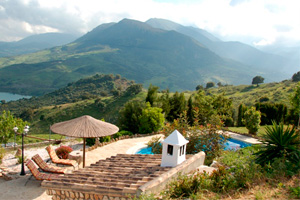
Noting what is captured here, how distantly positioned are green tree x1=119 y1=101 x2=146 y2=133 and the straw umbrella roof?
436 inches

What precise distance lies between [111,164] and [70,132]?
246 centimetres

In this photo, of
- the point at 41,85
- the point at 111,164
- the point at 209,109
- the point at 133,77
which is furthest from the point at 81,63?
the point at 111,164

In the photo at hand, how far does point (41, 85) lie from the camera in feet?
434

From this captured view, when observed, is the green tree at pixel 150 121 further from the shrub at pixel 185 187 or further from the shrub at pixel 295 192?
the shrub at pixel 295 192

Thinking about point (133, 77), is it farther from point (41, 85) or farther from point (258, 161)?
point (258, 161)

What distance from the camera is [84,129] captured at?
9430 mm

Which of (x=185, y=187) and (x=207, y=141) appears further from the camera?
(x=207, y=141)

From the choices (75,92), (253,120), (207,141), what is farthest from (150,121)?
(75,92)

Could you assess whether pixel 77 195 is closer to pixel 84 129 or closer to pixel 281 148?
pixel 84 129

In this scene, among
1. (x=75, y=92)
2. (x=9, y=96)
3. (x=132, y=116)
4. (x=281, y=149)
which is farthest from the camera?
(x=9, y=96)

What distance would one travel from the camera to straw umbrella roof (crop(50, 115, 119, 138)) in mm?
9142

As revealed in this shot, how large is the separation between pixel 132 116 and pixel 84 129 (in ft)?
39.2

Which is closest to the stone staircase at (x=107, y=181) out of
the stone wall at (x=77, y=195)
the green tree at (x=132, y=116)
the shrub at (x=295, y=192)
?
the stone wall at (x=77, y=195)

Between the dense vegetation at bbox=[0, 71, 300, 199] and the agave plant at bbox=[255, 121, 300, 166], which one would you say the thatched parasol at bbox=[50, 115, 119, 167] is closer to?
the dense vegetation at bbox=[0, 71, 300, 199]
